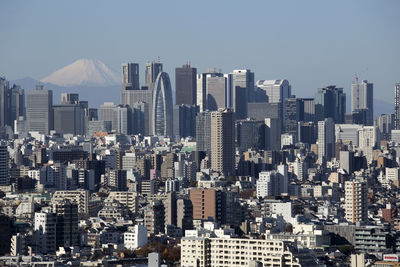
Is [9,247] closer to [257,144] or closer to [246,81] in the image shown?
[257,144]

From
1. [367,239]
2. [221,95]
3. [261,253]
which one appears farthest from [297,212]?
[221,95]

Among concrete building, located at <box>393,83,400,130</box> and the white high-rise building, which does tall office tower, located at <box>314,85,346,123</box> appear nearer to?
concrete building, located at <box>393,83,400,130</box>

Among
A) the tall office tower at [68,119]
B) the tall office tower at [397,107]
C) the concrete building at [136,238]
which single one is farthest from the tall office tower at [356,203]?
the tall office tower at [68,119]

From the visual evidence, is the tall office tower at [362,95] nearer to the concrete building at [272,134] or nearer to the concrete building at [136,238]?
the concrete building at [272,134]

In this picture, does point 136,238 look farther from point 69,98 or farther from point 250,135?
point 69,98

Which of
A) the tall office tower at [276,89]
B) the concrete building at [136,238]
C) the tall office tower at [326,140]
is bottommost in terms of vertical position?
the concrete building at [136,238]

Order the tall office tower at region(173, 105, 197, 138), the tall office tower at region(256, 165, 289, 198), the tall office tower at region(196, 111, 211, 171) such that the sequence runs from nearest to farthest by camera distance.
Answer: the tall office tower at region(256, 165, 289, 198)
the tall office tower at region(196, 111, 211, 171)
the tall office tower at region(173, 105, 197, 138)

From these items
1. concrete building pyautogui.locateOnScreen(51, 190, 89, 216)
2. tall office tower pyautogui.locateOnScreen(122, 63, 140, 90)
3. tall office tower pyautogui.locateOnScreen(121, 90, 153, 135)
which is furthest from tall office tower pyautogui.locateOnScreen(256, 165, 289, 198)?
tall office tower pyautogui.locateOnScreen(122, 63, 140, 90)
